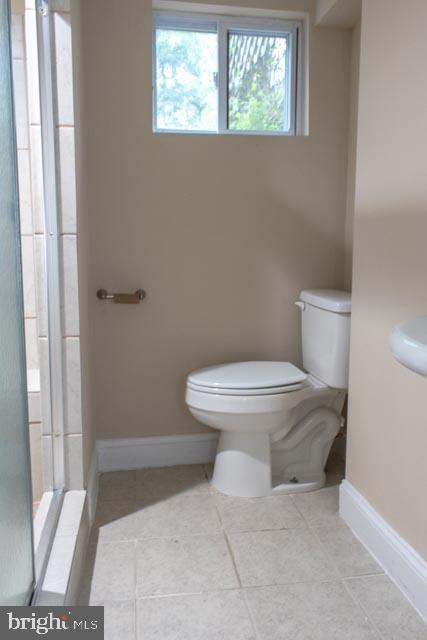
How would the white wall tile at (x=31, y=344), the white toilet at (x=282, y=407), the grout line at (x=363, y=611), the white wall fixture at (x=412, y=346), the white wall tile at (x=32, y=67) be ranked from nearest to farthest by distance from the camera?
the white wall fixture at (x=412, y=346) → the grout line at (x=363, y=611) → the white wall tile at (x=32, y=67) → the white toilet at (x=282, y=407) → the white wall tile at (x=31, y=344)

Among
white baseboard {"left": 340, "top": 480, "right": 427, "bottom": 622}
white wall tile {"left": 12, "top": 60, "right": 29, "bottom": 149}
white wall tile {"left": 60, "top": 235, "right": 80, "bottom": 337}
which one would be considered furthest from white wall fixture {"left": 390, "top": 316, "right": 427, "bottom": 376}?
white wall tile {"left": 12, "top": 60, "right": 29, "bottom": 149}

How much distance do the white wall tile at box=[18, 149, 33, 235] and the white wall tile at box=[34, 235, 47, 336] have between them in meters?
0.33

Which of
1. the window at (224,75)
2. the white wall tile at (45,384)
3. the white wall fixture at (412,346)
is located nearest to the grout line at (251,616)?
the white wall tile at (45,384)

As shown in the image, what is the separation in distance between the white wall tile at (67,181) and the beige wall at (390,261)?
93cm

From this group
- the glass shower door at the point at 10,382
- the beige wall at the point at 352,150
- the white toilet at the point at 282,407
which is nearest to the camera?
the glass shower door at the point at 10,382

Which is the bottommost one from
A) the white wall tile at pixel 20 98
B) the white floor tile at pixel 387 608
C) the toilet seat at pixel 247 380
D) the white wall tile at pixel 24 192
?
the white floor tile at pixel 387 608

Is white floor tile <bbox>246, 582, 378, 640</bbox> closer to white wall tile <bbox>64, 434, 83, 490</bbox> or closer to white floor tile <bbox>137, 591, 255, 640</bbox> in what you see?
white floor tile <bbox>137, 591, 255, 640</bbox>

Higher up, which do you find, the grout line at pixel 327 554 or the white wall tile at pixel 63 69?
the white wall tile at pixel 63 69

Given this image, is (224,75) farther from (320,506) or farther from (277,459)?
(320,506)

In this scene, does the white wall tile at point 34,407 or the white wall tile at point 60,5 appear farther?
the white wall tile at point 34,407

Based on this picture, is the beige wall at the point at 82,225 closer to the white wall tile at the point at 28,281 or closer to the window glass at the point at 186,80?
the white wall tile at the point at 28,281

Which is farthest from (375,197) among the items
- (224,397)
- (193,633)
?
(193,633)

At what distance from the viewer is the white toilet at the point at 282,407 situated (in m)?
2.08

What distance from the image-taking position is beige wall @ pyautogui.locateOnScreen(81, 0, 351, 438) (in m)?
2.27
